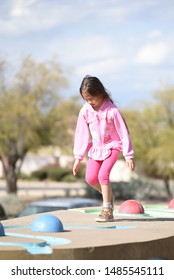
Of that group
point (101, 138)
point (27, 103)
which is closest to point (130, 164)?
point (101, 138)

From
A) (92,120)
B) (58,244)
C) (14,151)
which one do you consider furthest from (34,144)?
(58,244)

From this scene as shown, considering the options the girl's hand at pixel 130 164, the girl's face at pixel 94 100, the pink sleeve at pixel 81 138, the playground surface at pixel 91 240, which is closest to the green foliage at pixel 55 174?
the pink sleeve at pixel 81 138

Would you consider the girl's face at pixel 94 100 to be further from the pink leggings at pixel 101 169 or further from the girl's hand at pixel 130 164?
the girl's hand at pixel 130 164

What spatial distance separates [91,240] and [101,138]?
2065 millimetres

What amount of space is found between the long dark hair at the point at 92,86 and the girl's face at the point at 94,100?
1.5 inches

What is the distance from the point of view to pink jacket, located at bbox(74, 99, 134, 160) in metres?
7.32

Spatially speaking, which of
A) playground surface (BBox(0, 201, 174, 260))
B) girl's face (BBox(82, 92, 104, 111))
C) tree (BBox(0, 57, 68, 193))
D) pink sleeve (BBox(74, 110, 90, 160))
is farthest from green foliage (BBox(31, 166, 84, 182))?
playground surface (BBox(0, 201, 174, 260))

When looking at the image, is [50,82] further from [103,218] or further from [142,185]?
[103,218]

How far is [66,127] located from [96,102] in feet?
83.3

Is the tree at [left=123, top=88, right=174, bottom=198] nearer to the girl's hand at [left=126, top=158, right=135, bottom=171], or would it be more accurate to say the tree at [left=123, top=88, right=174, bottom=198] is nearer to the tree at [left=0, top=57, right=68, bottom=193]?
the tree at [left=0, top=57, right=68, bottom=193]

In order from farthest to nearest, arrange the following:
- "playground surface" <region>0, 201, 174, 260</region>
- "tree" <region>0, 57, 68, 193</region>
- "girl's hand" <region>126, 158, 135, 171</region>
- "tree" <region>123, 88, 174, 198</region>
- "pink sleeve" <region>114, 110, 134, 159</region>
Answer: "tree" <region>123, 88, 174, 198</region>
"tree" <region>0, 57, 68, 193</region>
"pink sleeve" <region>114, 110, 134, 159</region>
"girl's hand" <region>126, 158, 135, 171</region>
"playground surface" <region>0, 201, 174, 260</region>

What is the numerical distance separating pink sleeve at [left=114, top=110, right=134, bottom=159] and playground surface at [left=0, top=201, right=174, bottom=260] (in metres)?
0.75

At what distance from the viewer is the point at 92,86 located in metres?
7.20
